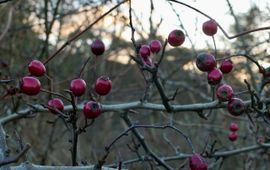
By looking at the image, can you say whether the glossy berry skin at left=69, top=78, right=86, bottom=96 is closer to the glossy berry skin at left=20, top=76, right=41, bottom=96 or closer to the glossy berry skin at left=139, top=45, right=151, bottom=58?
the glossy berry skin at left=20, top=76, right=41, bottom=96

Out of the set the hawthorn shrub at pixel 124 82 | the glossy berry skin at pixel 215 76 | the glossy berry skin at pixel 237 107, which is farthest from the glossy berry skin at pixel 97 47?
the glossy berry skin at pixel 237 107

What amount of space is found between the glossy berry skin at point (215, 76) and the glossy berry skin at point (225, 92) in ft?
0.11

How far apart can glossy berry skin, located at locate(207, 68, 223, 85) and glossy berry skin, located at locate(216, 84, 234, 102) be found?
3cm

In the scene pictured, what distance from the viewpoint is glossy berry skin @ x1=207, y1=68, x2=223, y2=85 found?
1818 mm

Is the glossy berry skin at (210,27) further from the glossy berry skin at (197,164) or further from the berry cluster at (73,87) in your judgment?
the glossy berry skin at (197,164)

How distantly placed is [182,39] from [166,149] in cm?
435

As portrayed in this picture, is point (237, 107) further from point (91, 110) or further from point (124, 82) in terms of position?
point (124, 82)

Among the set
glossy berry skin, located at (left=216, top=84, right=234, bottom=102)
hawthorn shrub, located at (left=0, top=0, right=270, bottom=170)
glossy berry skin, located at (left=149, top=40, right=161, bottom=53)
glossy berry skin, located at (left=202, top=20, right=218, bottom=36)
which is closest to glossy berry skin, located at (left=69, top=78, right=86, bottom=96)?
hawthorn shrub, located at (left=0, top=0, right=270, bottom=170)

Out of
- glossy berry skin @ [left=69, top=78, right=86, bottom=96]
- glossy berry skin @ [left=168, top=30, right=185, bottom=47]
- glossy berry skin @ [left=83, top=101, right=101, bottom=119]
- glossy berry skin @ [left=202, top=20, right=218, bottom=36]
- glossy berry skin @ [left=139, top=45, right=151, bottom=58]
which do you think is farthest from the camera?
glossy berry skin @ [left=202, top=20, right=218, bottom=36]

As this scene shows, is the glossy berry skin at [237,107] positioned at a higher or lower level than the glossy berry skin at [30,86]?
lower

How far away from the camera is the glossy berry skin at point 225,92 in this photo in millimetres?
1781

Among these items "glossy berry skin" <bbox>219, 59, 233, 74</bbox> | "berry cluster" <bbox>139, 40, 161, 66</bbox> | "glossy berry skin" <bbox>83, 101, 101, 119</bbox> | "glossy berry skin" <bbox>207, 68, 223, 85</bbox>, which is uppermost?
"berry cluster" <bbox>139, 40, 161, 66</bbox>

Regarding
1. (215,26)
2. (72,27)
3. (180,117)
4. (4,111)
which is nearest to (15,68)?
(72,27)

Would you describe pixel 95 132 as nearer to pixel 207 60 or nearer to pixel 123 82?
pixel 123 82
